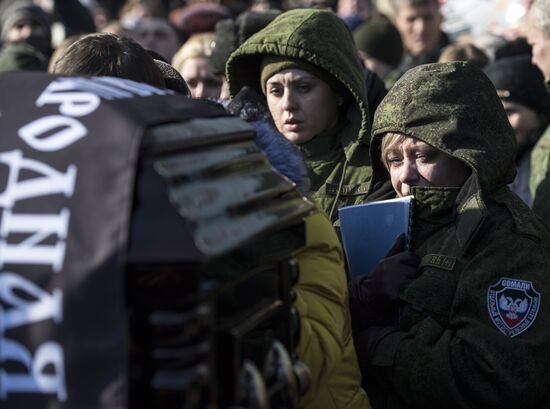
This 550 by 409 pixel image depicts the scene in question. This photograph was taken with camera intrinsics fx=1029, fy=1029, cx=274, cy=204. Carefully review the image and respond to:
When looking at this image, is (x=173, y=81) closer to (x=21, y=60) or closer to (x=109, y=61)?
(x=109, y=61)

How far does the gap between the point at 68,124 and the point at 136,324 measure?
0.41 meters

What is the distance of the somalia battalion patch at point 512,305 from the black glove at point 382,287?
0.26m

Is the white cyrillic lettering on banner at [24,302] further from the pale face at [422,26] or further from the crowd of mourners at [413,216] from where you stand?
the pale face at [422,26]

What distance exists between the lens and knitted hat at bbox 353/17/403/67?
6.95m

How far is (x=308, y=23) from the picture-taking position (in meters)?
4.21

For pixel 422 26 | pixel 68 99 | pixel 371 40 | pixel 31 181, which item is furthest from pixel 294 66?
pixel 422 26

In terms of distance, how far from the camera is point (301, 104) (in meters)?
4.22

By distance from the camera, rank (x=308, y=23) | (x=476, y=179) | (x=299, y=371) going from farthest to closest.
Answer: (x=308, y=23)
(x=476, y=179)
(x=299, y=371)

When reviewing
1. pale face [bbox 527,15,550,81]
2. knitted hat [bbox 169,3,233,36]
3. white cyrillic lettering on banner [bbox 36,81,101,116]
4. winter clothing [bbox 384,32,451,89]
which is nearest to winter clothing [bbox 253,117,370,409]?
white cyrillic lettering on banner [bbox 36,81,101,116]

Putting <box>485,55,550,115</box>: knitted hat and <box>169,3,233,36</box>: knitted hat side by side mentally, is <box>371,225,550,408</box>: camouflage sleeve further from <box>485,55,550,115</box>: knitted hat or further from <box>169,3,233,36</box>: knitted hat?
<box>169,3,233,36</box>: knitted hat

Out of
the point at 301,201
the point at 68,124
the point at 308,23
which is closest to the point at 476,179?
the point at 301,201

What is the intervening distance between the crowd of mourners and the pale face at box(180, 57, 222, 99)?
1541 mm

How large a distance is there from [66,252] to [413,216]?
1.65m

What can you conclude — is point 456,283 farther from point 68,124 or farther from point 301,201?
point 68,124
